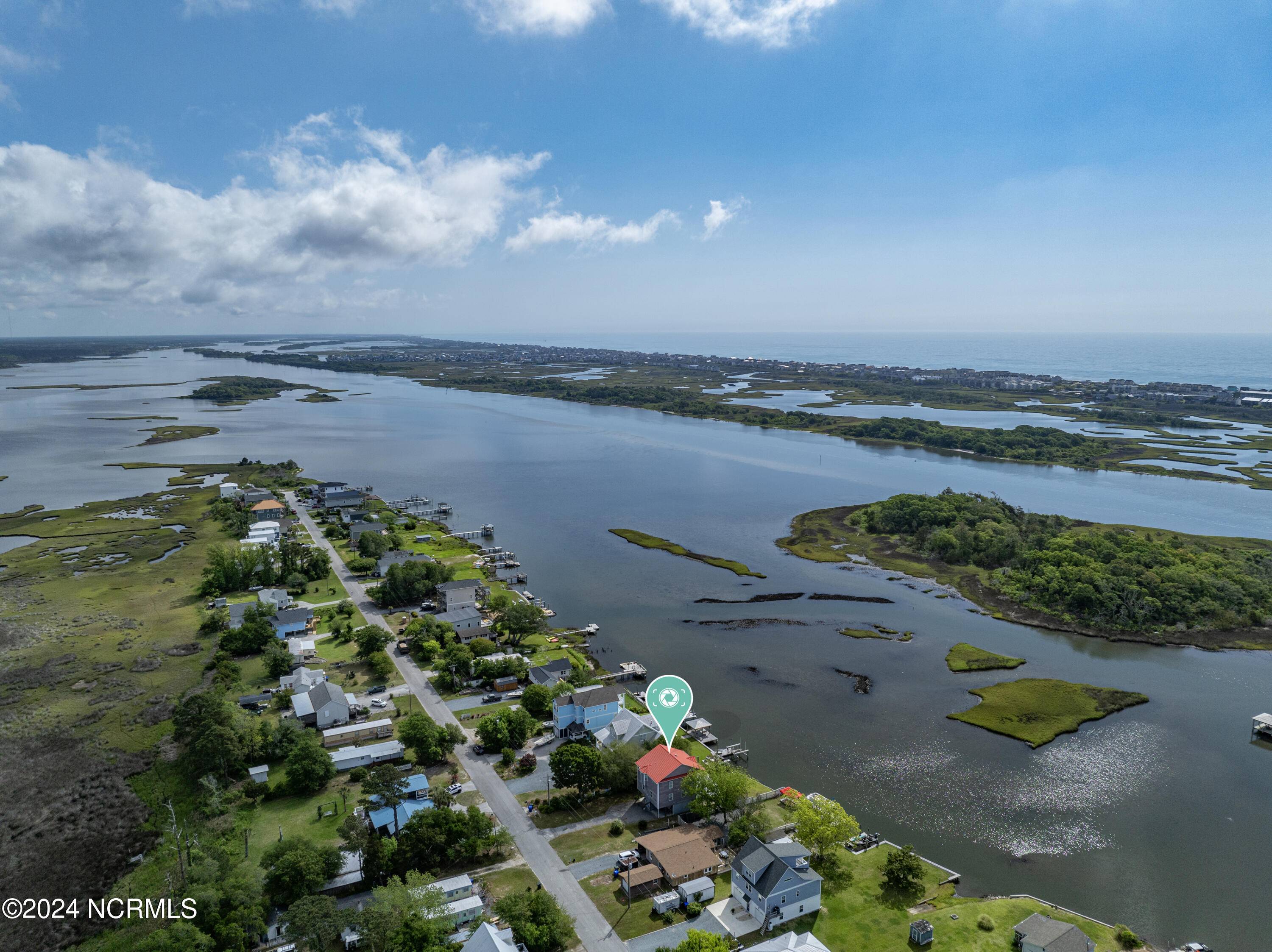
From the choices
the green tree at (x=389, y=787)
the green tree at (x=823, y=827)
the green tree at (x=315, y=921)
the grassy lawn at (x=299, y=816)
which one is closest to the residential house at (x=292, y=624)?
the grassy lawn at (x=299, y=816)

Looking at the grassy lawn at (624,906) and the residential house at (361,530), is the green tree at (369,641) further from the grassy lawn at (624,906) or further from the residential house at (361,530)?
the grassy lawn at (624,906)

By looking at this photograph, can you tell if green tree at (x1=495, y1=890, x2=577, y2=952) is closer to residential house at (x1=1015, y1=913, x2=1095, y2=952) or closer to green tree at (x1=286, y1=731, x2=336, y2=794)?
green tree at (x1=286, y1=731, x2=336, y2=794)

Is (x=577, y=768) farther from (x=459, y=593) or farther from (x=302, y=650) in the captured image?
(x=459, y=593)

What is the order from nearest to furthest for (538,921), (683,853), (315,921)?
(315,921) < (538,921) < (683,853)

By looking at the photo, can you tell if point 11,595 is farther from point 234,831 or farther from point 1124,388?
point 1124,388

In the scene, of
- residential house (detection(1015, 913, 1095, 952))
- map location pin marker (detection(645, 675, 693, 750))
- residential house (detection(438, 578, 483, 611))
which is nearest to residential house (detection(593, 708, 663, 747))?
map location pin marker (detection(645, 675, 693, 750))

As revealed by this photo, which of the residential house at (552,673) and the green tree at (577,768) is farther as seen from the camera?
the residential house at (552,673)

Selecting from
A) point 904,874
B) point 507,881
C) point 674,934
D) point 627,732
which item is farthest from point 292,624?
point 904,874
